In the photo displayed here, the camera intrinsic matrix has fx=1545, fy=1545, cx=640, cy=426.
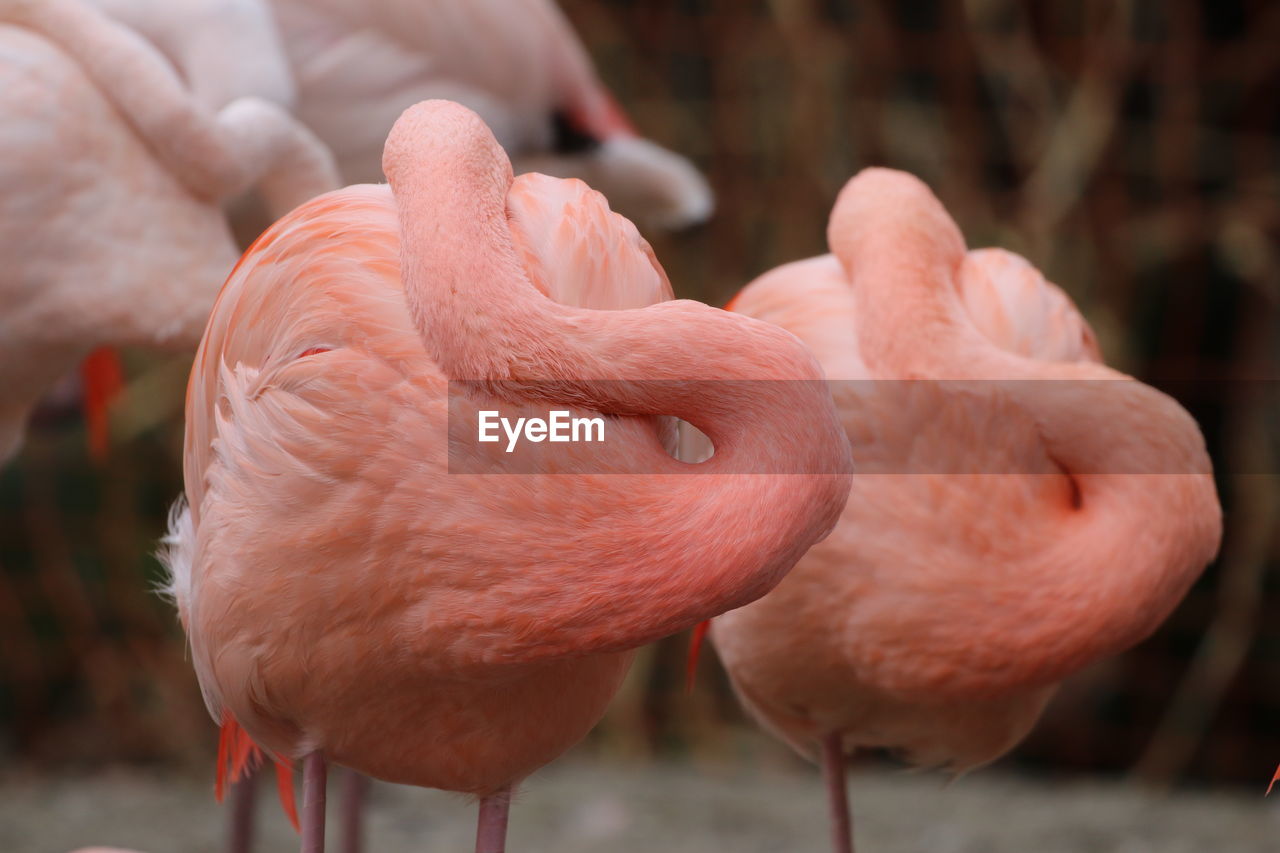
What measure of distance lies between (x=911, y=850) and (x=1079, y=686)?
942 millimetres

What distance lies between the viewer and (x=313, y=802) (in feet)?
4.89

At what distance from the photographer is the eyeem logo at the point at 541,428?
1.23m

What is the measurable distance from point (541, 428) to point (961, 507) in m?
0.60

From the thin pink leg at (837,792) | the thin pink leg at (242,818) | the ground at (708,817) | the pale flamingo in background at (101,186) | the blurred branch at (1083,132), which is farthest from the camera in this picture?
the blurred branch at (1083,132)

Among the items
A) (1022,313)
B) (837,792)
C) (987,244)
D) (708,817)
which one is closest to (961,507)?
(1022,313)

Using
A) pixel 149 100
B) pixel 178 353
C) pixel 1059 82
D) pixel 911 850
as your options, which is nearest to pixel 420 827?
pixel 911 850

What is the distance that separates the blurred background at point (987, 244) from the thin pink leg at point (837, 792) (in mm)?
→ 1756

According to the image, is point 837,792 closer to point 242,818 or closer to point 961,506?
point 961,506

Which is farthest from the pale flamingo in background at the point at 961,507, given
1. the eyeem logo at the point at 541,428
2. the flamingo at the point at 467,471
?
the eyeem logo at the point at 541,428

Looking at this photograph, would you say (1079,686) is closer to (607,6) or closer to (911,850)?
(911,850)

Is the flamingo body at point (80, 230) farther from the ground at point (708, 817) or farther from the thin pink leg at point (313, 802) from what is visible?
the ground at point (708, 817)

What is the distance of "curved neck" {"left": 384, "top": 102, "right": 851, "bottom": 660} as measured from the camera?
1.18 metres
